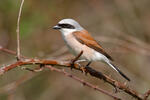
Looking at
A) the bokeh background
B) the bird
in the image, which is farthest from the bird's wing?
the bokeh background

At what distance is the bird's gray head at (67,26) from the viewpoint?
3.93 m

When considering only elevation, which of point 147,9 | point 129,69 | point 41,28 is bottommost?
point 129,69

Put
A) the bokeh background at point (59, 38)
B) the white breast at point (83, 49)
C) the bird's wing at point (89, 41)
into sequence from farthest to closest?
the bokeh background at point (59, 38) < the bird's wing at point (89, 41) < the white breast at point (83, 49)

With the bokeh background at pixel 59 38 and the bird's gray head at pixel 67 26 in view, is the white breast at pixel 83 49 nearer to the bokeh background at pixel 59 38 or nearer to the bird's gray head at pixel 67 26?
the bird's gray head at pixel 67 26

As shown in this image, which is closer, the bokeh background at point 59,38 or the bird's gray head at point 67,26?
the bird's gray head at point 67,26

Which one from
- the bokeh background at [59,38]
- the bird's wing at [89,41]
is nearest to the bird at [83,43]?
the bird's wing at [89,41]

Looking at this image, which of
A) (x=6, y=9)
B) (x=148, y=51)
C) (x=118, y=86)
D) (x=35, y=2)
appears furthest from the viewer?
(x=35, y=2)

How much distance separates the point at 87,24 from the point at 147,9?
112 cm

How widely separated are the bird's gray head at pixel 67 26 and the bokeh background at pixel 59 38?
1035 millimetres

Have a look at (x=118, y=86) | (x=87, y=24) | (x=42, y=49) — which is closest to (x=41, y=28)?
(x=42, y=49)

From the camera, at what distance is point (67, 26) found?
4.05 m

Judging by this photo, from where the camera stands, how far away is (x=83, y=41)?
4094 mm

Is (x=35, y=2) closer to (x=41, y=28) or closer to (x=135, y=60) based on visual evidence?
(x=41, y=28)

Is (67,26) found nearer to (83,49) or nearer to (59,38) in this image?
(83,49)
